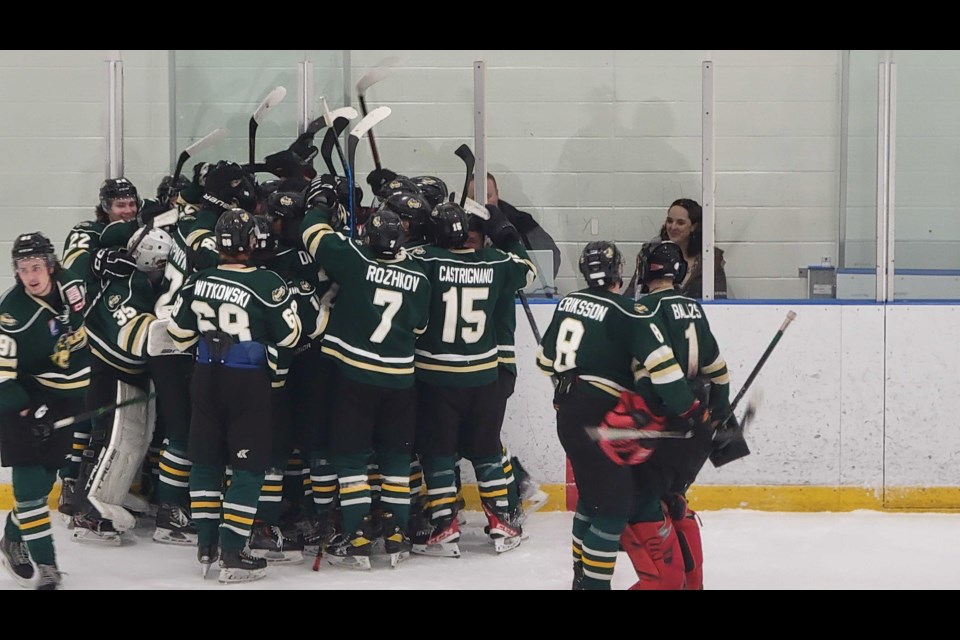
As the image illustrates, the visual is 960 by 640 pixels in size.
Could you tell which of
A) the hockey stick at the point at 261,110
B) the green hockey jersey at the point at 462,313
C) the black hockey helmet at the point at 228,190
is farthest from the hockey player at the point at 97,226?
the green hockey jersey at the point at 462,313

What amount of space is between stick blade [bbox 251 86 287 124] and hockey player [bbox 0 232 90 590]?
1768 mm

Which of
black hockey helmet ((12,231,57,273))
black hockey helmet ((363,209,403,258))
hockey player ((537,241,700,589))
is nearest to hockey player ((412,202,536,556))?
black hockey helmet ((363,209,403,258))

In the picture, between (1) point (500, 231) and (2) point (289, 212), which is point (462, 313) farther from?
(2) point (289, 212)

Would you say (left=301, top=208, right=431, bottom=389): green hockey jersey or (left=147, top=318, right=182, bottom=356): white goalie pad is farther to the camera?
(left=147, top=318, right=182, bottom=356): white goalie pad

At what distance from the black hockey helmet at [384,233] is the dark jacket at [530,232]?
141cm

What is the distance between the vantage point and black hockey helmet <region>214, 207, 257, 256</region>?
5.15 m

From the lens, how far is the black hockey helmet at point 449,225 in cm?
557

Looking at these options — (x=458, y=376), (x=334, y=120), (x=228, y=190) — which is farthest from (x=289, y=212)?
(x=458, y=376)

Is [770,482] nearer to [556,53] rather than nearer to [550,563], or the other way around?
[550,563]

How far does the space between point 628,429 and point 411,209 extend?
4.87 ft

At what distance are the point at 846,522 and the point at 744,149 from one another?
185 cm

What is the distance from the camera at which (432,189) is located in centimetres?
599

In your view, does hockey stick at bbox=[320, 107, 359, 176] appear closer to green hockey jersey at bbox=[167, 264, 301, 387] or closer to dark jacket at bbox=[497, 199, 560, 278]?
dark jacket at bbox=[497, 199, 560, 278]

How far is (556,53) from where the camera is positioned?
6.86 metres
